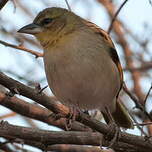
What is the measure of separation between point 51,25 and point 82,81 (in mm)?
897

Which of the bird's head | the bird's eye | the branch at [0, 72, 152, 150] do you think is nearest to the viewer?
the branch at [0, 72, 152, 150]

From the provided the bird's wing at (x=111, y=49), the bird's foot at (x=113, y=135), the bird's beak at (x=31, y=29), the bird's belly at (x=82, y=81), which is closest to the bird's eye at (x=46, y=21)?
the bird's beak at (x=31, y=29)

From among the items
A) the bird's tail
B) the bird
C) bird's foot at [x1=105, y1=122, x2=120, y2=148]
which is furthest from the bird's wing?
bird's foot at [x1=105, y1=122, x2=120, y2=148]

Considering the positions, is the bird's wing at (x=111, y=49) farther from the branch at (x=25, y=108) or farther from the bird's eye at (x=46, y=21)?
the branch at (x=25, y=108)

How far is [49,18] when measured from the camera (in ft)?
16.3

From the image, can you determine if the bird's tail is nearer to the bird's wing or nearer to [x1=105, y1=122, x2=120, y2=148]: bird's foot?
the bird's wing

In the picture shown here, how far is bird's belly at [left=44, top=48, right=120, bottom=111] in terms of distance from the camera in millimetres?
4195

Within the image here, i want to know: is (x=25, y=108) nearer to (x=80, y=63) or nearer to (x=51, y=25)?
(x=80, y=63)

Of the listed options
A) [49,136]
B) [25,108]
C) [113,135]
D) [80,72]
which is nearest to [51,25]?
[80,72]

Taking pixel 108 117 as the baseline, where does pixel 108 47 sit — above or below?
above

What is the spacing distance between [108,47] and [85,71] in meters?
0.56

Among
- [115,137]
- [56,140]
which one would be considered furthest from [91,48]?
[56,140]

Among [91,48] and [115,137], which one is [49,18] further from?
[115,137]

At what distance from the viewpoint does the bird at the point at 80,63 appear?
4.22 metres
